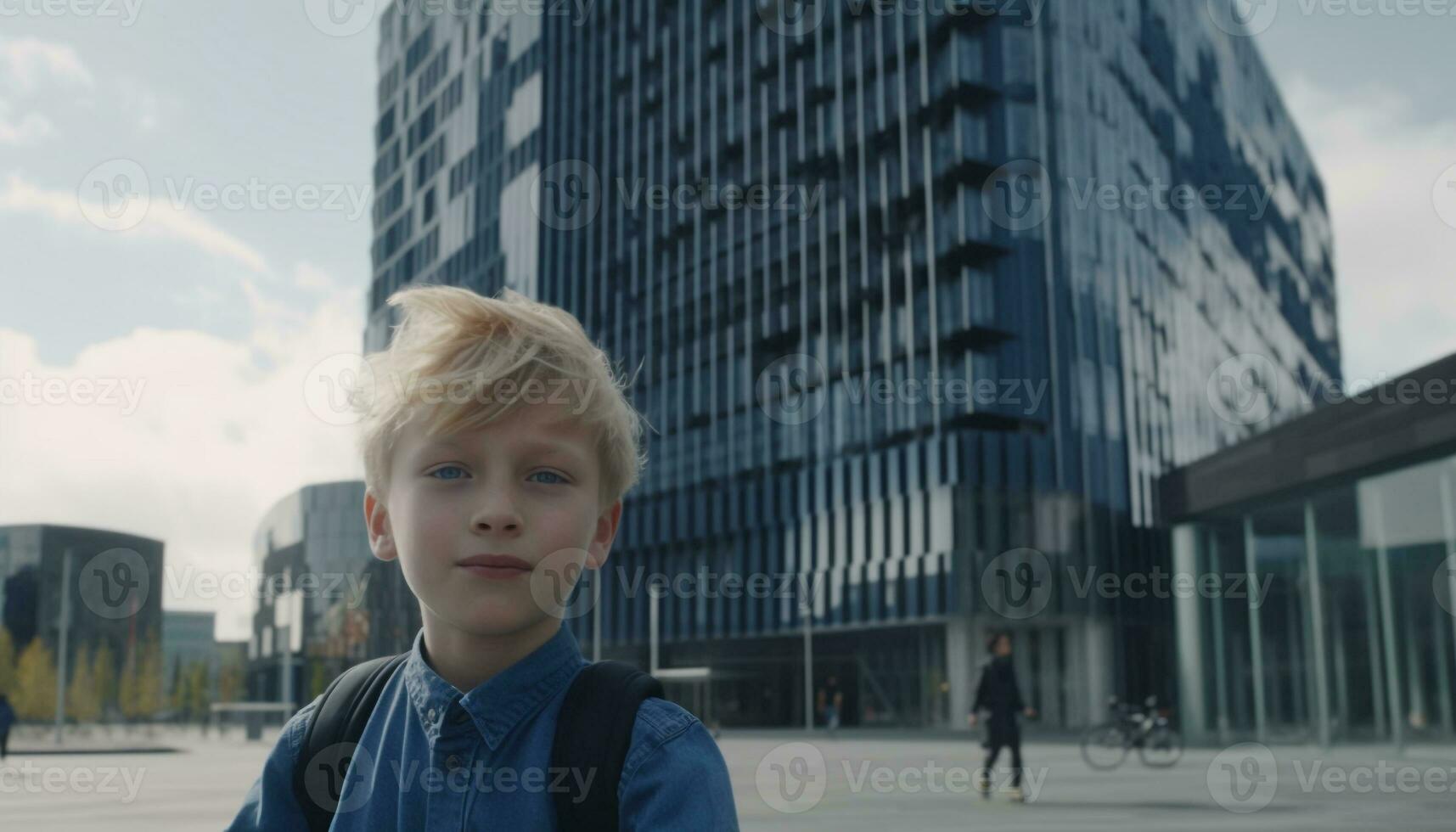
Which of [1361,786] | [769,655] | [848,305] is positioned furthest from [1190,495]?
[769,655]

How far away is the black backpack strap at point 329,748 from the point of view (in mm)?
1734

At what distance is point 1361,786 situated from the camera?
607 inches

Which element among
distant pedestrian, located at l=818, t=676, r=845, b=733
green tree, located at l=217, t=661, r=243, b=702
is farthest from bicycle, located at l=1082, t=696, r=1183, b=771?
green tree, located at l=217, t=661, r=243, b=702

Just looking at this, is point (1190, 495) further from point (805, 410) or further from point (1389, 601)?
point (805, 410)

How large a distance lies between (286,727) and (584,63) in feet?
216

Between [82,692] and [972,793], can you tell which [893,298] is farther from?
[82,692]

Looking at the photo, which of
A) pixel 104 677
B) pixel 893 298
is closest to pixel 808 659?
pixel 893 298

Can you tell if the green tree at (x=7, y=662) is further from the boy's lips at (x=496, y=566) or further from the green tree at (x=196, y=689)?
the boy's lips at (x=496, y=566)

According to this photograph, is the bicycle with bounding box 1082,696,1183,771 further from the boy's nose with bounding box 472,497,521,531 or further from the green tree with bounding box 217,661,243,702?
the green tree with bounding box 217,661,243,702

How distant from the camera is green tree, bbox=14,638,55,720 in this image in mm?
57284

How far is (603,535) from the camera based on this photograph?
1872mm

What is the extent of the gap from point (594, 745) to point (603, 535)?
382 millimetres

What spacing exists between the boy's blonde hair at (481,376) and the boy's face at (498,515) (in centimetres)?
3

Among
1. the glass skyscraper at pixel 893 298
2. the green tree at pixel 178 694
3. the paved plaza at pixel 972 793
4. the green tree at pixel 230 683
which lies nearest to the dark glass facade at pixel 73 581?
the green tree at pixel 230 683
